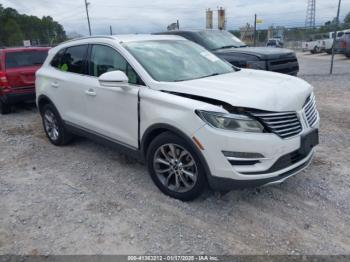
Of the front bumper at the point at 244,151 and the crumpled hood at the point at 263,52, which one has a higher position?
the crumpled hood at the point at 263,52

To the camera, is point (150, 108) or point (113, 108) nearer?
point (150, 108)

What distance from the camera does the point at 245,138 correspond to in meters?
3.08

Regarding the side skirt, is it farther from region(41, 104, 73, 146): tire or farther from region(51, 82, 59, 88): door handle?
region(51, 82, 59, 88): door handle

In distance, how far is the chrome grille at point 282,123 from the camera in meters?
3.17

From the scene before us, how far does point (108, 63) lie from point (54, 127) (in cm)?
206

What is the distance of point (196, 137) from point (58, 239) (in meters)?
1.64

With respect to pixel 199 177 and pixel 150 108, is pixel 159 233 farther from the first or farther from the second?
pixel 150 108

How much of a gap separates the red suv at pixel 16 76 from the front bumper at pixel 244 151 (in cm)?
647

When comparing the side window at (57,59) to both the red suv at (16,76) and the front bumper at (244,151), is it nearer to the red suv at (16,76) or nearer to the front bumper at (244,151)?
the red suv at (16,76)


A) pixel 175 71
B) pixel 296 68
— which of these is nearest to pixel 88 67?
pixel 175 71

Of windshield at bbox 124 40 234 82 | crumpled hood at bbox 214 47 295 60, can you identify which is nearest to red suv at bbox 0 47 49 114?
crumpled hood at bbox 214 47 295 60

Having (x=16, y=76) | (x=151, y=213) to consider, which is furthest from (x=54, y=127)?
(x=16, y=76)

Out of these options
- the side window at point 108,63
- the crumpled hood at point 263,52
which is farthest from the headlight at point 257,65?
the side window at point 108,63

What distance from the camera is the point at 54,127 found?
582 centimetres
